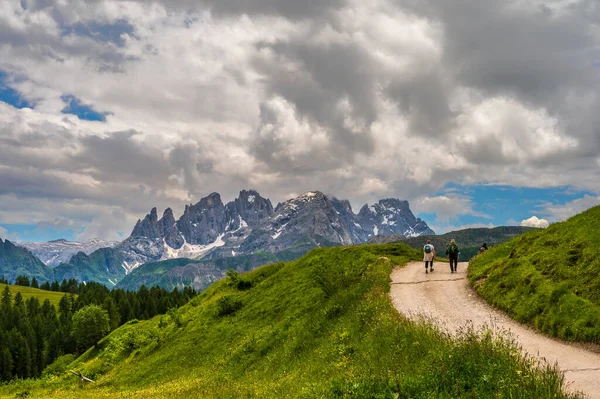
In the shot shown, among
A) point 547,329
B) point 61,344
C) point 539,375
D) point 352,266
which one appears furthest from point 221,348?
point 61,344

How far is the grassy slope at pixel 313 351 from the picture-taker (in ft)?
41.9

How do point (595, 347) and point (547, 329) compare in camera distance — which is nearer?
point (595, 347)

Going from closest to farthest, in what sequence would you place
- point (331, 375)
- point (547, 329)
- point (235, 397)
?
point (235, 397), point (331, 375), point (547, 329)

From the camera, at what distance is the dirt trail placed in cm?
1494

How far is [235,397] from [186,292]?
6296 inches

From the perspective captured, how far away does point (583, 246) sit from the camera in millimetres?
26516

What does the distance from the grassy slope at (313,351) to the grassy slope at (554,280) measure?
208 inches

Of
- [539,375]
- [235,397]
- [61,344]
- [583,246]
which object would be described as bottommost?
[61,344]

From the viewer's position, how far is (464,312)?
84.4 feet

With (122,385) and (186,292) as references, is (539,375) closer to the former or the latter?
(122,385)

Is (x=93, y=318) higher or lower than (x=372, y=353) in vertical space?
lower

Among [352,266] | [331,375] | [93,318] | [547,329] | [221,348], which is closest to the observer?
[331,375]

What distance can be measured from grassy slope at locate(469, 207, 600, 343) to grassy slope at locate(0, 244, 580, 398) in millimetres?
5293

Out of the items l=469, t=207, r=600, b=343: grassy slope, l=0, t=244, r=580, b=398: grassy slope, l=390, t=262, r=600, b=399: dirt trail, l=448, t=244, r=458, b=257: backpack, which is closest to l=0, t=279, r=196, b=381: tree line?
l=0, t=244, r=580, b=398: grassy slope
